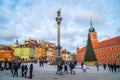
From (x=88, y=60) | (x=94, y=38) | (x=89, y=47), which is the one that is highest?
(x=94, y=38)

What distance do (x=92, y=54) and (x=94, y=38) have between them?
60.6 m

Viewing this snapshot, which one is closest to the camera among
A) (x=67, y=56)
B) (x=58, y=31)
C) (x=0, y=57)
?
(x=58, y=31)

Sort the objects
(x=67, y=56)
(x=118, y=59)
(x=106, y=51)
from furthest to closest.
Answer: (x=67, y=56) < (x=106, y=51) < (x=118, y=59)

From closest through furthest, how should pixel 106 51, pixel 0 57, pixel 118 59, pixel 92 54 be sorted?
pixel 92 54
pixel 118 59
pixel 0 57
pixel 106 51

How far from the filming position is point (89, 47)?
232ft

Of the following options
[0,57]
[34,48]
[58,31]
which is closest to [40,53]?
[34,48]

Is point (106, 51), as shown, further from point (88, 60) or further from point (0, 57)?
point (0, 57)

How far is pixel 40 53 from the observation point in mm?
126000

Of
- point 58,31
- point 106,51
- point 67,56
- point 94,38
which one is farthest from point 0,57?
point 67,56

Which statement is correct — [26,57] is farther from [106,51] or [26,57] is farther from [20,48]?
[106,51]

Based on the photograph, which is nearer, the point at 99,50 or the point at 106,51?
the point at 106,51

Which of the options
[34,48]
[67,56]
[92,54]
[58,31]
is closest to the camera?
[58,31]

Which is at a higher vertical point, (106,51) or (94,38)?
(94,38)

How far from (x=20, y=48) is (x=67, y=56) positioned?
255 ft
